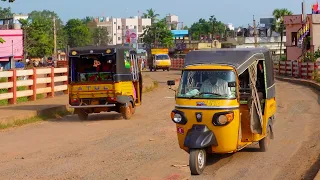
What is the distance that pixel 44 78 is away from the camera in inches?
910

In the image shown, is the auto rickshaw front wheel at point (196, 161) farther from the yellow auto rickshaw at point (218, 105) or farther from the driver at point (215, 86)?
the driver at point (215, 86)

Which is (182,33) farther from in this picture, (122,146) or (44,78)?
(122,146)

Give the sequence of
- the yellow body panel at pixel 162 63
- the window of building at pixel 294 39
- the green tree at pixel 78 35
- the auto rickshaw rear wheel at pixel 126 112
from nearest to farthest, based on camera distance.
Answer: the auto rickshaw rear wheel at pixel 126 112
the window of building at pixel 294 39
the yellow body panel at pixel 162 63
the green tree at pixel 78 35

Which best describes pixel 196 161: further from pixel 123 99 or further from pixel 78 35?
pixel 78 35

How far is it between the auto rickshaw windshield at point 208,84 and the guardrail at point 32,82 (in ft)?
36.8

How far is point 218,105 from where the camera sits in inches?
388

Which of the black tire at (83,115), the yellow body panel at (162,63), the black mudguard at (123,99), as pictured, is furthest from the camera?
the yellow body panel at (162,63)

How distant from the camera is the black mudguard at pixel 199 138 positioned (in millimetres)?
9570

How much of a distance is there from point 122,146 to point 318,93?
17.4 meters

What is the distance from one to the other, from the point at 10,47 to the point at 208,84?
54.9 meters

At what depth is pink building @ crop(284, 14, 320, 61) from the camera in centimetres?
5809

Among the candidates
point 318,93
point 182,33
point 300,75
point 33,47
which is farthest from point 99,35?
point 318,93

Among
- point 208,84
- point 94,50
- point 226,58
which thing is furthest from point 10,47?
point 208,84

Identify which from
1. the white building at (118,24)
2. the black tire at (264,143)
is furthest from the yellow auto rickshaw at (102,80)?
the white building at (118,24)
